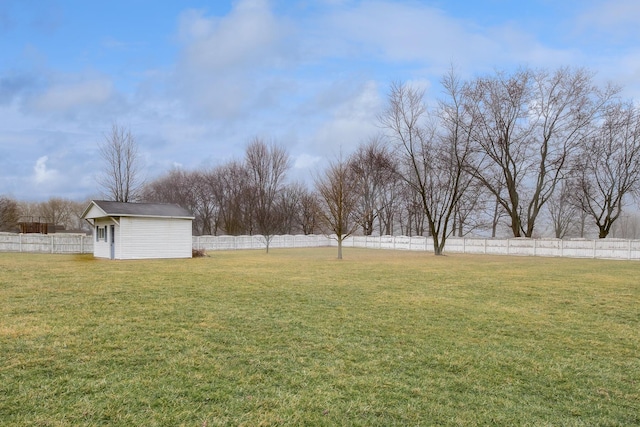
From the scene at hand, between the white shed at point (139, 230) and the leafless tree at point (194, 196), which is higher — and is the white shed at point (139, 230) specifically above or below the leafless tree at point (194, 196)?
below

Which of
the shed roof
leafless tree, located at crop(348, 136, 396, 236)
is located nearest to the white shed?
the shed roof

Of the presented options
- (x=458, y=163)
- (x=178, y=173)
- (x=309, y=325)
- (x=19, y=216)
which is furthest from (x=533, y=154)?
(x=19, y=216)

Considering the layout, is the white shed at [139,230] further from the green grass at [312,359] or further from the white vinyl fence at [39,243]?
the green grass at [312,359]

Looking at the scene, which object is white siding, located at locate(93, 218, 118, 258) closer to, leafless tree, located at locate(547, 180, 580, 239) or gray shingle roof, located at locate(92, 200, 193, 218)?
gray shingle roof, located at locate(92, 200, 193, 218)

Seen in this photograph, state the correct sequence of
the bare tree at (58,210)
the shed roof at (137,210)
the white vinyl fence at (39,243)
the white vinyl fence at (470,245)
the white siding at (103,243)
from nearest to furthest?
the shed roof at (137,210) < the white siding at (103,243) < the white vinyl fence at (470,245) < the white vinyl fence at (39,243) < the bare tree at (58,210)

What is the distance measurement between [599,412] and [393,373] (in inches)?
65.8

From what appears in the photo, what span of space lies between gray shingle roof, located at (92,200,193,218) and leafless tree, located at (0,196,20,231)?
34.4 metres

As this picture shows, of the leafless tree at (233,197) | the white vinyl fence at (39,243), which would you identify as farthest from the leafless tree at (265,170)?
the white vinyl fence at (39,243)

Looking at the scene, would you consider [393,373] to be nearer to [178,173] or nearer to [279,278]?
[279,278]

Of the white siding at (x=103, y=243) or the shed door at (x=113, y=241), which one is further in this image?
the white siding at (x=103, y=243)

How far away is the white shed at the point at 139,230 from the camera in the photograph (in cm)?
1955

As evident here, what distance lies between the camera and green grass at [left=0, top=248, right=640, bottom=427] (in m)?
3.19

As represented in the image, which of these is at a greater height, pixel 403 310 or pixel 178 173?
pixel 178 173

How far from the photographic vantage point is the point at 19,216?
49.1 m
